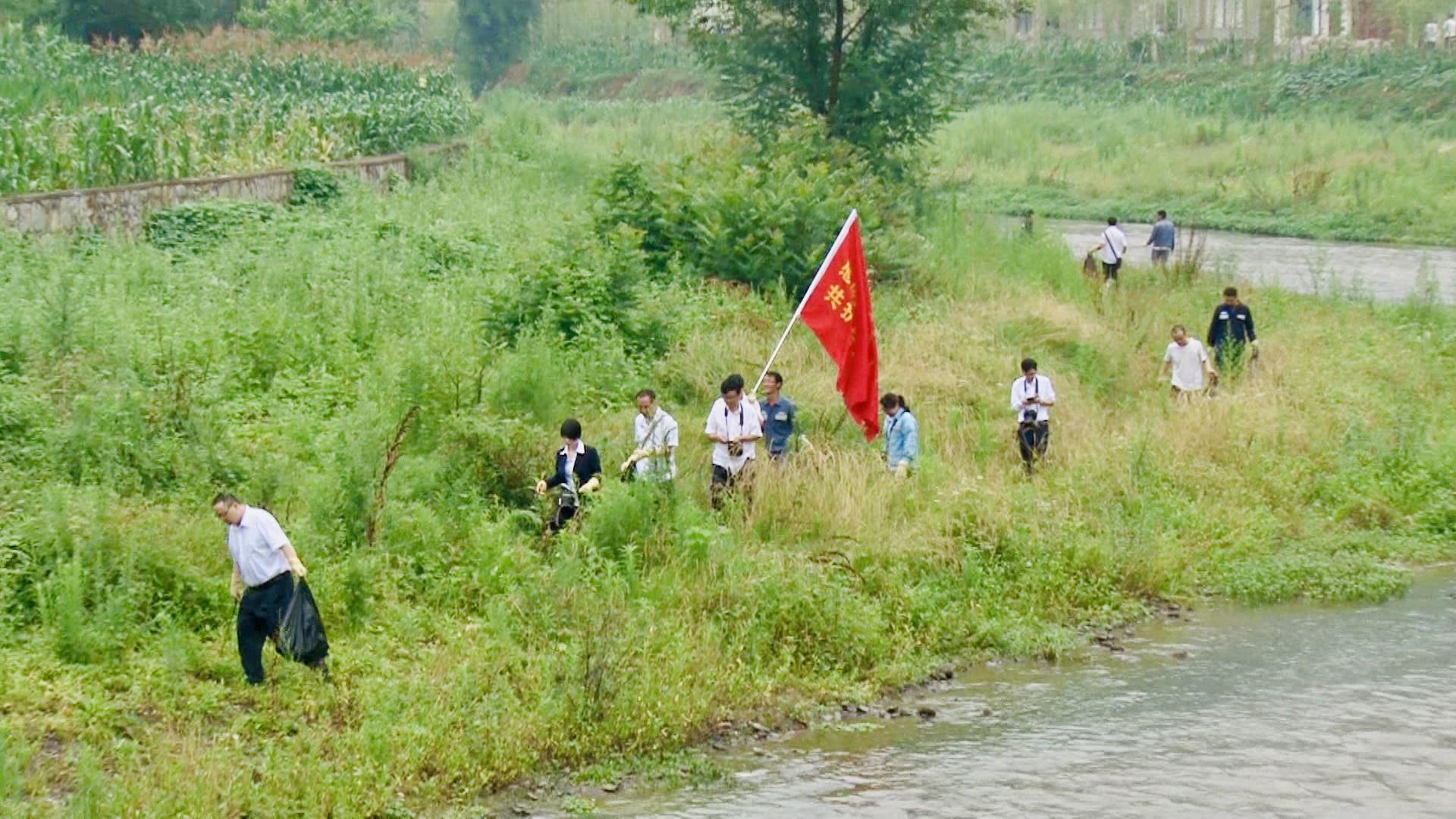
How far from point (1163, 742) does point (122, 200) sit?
Result: 531 inches

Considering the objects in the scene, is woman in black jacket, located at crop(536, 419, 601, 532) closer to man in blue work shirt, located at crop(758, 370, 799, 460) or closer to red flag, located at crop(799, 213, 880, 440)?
man in blue work shirt, located at crop(758, 370, 799, 460)

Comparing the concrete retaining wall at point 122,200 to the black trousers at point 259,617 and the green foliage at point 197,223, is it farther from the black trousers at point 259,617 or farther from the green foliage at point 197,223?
the black trousers at point 259,617

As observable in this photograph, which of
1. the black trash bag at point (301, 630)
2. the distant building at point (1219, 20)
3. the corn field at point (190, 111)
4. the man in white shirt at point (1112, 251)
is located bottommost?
the black trash bag at point (301, 630)

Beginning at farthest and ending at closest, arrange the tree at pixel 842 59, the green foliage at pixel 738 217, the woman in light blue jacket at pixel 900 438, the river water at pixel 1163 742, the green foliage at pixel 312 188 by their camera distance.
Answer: the tree at pixel 842 59 < the green foliage at pixel 312 188 < the green foliage at pixel 738 217 < the woman in light blue jacket at pixel 900 438 < the river water at pixel 1163 742

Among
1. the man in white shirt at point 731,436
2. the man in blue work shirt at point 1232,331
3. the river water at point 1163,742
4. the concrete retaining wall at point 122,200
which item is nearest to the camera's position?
the river water at point 1163,742

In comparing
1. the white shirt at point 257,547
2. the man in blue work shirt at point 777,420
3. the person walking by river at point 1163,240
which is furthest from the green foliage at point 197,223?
the person walking by river at point 1163,240

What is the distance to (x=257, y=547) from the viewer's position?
11922mm

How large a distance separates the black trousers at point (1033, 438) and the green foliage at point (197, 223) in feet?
30.1

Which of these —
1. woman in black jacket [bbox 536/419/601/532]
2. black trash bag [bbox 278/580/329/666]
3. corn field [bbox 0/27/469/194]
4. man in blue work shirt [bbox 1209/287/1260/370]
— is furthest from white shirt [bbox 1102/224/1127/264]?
black trash bag [bbox 278/580/329/666]

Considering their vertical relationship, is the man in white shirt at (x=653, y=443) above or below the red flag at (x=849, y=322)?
below

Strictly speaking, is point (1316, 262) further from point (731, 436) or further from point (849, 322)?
point (731, 436)

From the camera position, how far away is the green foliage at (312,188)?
24.4 m

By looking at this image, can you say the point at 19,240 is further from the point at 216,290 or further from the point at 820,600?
the point at 820,600

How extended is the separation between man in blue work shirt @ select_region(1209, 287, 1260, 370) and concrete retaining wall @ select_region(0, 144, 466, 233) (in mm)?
11423
